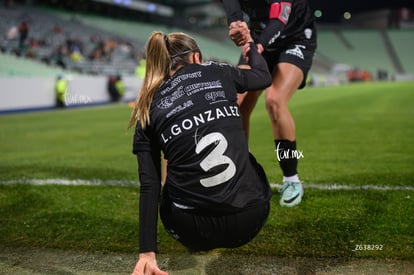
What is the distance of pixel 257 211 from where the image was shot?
2.46 meters

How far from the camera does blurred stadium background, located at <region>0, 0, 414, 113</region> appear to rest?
67.4 ft

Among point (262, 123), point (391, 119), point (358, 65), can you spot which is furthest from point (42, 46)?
point (358, 65)

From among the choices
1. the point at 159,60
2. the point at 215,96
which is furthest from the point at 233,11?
the point at 215,96

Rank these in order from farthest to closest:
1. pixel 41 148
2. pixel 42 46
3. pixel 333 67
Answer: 1. pixel 333 67
2. pixel 42 46
3. pixel 41 148

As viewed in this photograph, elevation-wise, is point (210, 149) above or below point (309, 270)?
above

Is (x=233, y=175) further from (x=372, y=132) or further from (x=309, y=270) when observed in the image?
(x=372, y=132)

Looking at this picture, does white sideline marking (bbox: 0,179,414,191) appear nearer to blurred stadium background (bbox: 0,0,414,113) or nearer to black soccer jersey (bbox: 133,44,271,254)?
blurred stadium background (bbox: 0,0,414,113)

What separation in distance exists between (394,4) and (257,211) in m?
11.4

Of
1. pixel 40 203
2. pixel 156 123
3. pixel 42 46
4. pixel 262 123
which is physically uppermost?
pixel 156 123

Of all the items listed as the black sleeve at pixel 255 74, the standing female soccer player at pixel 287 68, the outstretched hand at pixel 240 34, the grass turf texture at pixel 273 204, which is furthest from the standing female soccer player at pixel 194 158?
the standing female soccer player at pixel 287 68

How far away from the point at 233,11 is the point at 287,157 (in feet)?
4.39

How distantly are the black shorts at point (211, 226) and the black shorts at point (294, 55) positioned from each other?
2109mm

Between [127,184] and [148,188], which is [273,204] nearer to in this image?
[127,184]

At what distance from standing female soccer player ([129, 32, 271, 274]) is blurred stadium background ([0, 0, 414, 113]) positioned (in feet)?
8.57
